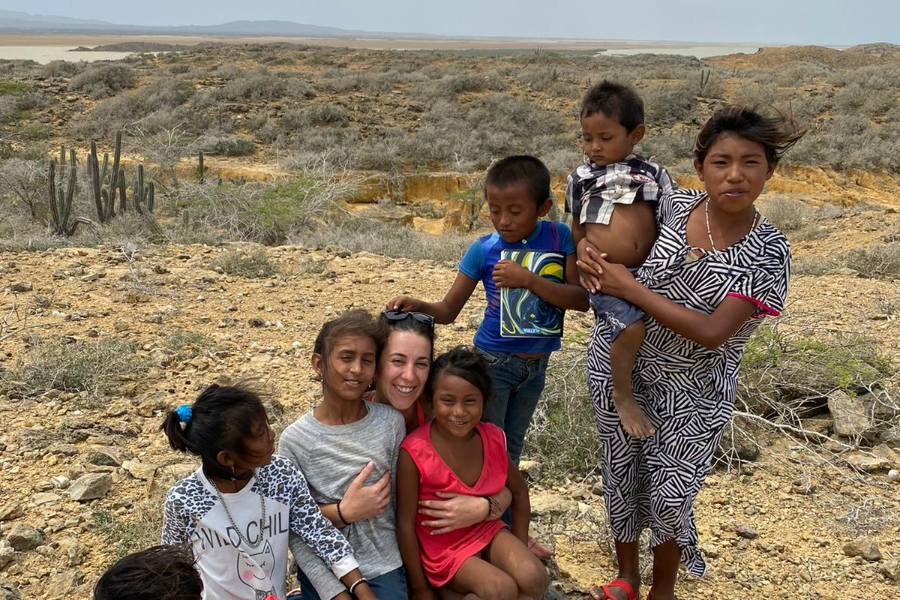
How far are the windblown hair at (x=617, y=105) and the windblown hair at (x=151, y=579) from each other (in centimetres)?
167

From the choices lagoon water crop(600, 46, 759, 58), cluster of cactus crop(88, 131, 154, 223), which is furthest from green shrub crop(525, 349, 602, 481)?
lagoon water crop(600, 46, 759, 58)

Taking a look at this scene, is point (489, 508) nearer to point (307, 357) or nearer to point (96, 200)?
point (307, 357)

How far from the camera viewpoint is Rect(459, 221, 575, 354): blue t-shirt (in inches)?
95.3

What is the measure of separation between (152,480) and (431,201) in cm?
1190

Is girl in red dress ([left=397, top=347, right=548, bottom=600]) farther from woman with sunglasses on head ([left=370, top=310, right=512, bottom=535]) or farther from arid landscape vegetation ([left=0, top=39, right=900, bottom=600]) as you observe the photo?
arid landscape vegetation ([left=0, top=39, right=900, bottom=600])

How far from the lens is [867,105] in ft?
62.7

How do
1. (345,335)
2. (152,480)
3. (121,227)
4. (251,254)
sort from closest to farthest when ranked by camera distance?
1. (345,335)
2. (152,480)
3. (251,254)
4. (121,227)

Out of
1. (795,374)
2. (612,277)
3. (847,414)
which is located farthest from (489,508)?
(795,374)

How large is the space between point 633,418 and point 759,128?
92cm

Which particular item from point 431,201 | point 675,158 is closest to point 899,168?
point 675,158

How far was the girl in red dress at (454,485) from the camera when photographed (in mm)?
2094

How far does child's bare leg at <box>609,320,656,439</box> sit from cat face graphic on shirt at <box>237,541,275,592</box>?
112 cm

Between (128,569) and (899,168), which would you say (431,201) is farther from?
(128,569)

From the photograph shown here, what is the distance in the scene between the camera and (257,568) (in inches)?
77.7
